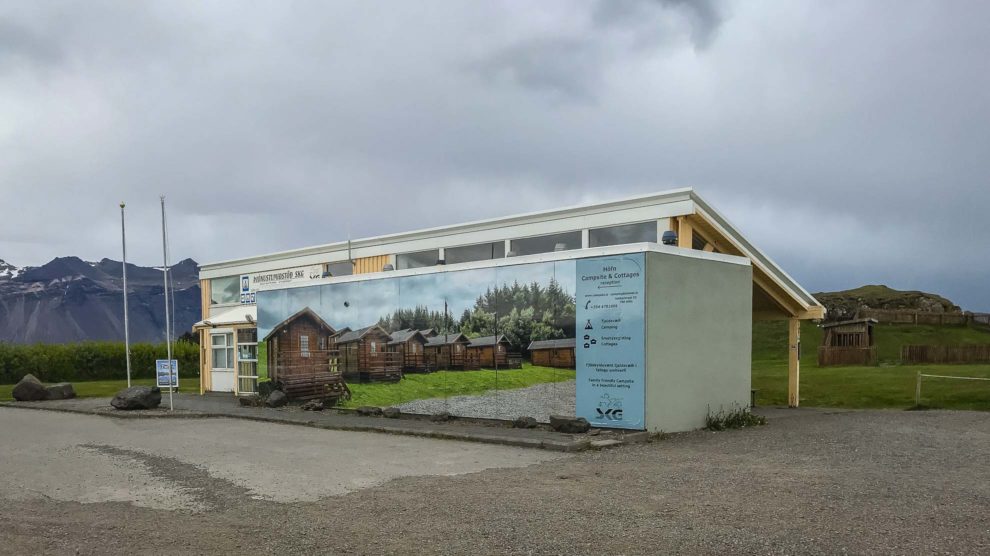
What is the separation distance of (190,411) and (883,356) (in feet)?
126

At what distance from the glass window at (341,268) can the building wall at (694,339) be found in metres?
13.6

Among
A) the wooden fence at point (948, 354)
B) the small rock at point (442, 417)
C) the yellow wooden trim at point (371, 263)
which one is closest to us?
the small rock at point (442, 417)

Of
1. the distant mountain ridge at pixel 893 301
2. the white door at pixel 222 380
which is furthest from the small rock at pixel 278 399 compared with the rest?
the distant mountain ridge at pixel 893 301

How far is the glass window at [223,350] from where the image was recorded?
26.8 meters

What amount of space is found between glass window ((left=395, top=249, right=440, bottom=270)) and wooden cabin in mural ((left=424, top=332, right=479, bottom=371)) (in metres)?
6.19

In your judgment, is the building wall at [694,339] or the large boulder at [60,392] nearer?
the building wall at [694,339]

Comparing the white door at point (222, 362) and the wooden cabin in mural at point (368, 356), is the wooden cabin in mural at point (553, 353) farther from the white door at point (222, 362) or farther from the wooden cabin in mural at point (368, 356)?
the white door at point (222, 362)

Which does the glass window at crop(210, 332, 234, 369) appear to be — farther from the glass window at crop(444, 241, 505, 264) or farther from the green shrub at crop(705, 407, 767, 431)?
the green shrub at crop(705, 407, 767, 431)

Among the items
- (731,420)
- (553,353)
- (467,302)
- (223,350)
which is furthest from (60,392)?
(731,420)

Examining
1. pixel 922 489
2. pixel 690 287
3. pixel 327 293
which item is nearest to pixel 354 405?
pixel 327 293

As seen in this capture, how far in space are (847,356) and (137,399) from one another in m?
33.8

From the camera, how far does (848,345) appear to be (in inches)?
1662

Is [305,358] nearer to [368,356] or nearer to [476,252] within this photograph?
[368,356]

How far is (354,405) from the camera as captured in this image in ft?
60.3
